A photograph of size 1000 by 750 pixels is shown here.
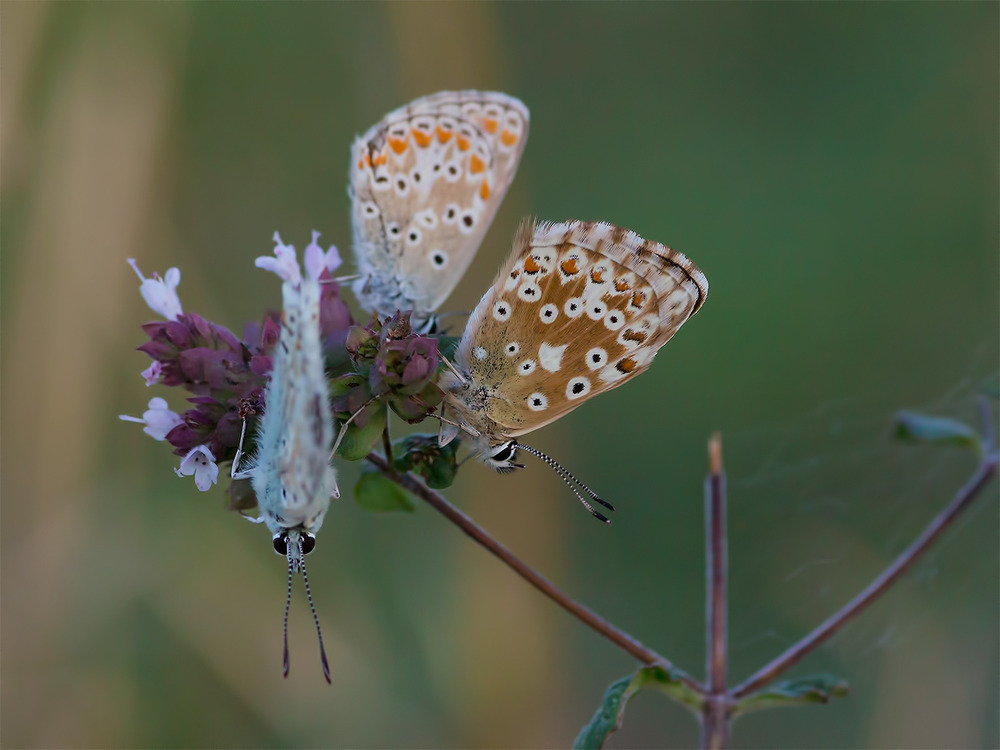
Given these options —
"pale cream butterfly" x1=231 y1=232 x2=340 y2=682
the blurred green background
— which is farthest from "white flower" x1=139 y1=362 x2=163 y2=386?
the blurred green background

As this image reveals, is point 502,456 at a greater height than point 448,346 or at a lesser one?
lesser

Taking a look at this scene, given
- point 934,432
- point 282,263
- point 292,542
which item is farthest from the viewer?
point 934,432

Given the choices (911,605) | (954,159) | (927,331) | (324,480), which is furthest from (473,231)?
(954,159)

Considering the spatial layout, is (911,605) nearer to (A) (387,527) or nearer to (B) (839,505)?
(B) (839,505)

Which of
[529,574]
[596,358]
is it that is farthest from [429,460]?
[596,358]

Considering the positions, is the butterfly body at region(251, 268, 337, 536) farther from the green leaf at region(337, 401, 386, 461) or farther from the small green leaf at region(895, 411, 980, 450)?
the small green leaf at region(895, 411, 980, 450)

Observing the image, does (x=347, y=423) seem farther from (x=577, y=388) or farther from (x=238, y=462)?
(x=577, y=388)
